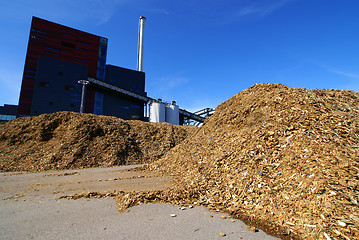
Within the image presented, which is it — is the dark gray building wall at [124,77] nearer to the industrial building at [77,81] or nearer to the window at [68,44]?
the industrial building at [77,81]

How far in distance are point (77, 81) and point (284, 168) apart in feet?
140

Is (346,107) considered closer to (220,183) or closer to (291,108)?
(291,108)

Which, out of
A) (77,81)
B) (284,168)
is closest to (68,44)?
(77,81)

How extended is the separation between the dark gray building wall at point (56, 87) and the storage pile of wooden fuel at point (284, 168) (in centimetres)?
3814

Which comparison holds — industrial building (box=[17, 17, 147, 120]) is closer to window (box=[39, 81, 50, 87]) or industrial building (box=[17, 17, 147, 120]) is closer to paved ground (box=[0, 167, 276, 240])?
window (box=[39, 81, 50, 87])

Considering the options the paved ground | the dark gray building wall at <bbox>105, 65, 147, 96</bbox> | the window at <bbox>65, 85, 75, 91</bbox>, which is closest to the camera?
the paved ground

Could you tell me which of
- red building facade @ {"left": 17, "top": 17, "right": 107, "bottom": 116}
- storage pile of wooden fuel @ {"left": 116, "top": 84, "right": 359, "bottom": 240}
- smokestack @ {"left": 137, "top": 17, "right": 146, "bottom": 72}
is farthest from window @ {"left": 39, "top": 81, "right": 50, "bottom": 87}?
storage pile of wooden fuel @ {"left": 116, "top": 84, "right": 359, "bottom": 240}

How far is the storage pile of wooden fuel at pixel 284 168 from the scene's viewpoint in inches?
105

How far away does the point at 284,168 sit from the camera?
12.1 feet

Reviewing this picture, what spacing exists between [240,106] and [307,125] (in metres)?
2.91

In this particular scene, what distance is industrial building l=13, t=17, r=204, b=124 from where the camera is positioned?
35.1 meters

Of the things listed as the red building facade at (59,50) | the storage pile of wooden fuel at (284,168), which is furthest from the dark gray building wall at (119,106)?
the storage pile of wooden fuel at (284,168)

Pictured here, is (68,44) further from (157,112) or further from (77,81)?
(157,112)

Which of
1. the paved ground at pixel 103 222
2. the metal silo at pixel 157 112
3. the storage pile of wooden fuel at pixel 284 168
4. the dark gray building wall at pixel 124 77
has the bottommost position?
the paved ground at pixel 103 222
